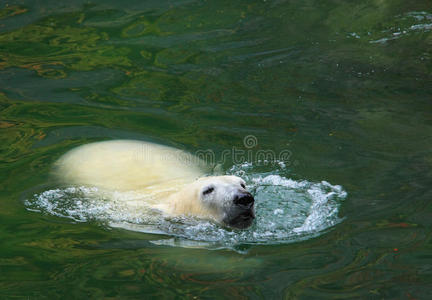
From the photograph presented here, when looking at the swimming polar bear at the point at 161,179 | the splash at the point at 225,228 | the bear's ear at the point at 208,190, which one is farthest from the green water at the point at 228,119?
the bear's ear at the point at 208,190

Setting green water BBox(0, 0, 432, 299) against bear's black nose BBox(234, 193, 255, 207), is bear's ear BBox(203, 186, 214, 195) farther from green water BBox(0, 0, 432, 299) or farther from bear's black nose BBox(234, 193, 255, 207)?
green water BBox(0, 0, 432, 299)

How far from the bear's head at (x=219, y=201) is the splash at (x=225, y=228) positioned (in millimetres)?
86

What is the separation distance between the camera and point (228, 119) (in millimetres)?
6973

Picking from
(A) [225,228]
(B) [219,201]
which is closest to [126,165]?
(B) [219,201]

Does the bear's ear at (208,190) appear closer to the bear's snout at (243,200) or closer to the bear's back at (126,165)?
the bear's snout at (243,200)

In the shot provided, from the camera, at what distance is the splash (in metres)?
4.69

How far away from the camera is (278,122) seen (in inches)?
266

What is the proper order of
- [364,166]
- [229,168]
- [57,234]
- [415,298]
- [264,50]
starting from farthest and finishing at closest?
[264,50]
[229,168]
[364,166]
[57,234]
[415,298]

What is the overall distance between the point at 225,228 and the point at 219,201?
0.84 ft

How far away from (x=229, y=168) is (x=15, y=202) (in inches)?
89.4

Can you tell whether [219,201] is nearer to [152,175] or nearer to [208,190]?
[208,190]

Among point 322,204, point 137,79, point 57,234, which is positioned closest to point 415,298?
point 322,204

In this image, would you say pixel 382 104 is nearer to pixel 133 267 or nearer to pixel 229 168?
pixel 229 168

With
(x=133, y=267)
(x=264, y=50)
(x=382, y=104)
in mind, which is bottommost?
(x=133, y=267)
